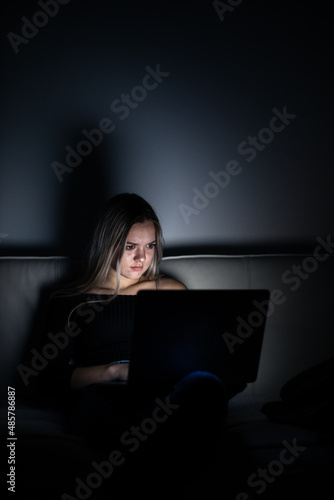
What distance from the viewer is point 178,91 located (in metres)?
2.47

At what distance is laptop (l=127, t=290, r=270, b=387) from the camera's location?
55.6 inches

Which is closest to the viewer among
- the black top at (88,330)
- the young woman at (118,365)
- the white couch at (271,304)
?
the young woman at (118,365)

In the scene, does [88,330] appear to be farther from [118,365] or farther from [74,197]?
[74,197]

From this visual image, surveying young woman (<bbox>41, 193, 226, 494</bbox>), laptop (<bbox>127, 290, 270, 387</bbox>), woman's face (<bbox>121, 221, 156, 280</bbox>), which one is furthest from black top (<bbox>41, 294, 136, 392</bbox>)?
laptop (<bbox>127, 290, 270, 387</bbox>)

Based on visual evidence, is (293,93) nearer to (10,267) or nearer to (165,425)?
(10,267)

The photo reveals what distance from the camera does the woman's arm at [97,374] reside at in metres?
1.73

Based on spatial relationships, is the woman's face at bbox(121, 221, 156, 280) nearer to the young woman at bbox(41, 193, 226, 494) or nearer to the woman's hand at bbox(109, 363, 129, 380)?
the young woman at bbox(41, 193, 226, 494)

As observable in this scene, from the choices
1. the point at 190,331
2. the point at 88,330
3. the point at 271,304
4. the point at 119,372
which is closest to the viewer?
the point at 190,331

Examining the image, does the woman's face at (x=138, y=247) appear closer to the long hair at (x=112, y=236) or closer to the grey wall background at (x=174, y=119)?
the long hair at (x=112, y=236)

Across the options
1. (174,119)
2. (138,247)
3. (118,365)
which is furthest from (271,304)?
(174,119)

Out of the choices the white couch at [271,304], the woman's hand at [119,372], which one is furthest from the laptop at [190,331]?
the white couch at [271,304]

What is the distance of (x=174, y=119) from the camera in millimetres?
2473

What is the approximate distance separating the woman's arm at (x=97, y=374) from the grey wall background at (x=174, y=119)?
0.75 m

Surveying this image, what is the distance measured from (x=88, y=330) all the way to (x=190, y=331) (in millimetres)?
594
